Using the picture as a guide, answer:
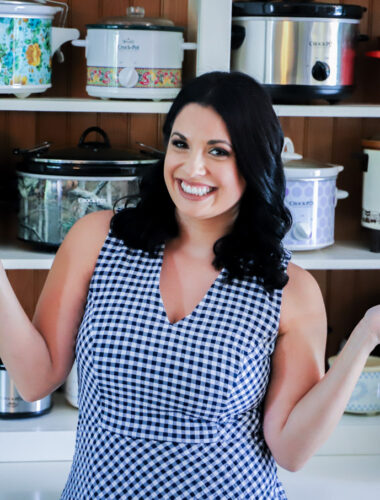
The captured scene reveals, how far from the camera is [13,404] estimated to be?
6.07 feet

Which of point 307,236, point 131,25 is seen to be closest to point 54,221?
point 131,25

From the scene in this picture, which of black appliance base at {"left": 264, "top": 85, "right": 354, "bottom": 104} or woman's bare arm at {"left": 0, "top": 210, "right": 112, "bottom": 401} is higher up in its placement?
black appliance base at {"left": 264, "top": 85, "right": 354, "bottom": 104}

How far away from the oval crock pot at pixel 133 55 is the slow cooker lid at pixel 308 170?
28 cm

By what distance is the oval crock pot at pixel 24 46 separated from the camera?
1618 millimetres

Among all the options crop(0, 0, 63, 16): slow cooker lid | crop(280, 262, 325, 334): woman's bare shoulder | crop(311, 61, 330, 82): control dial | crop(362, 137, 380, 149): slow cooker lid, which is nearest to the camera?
crop(280, 262, 325, 334): woman's bare shoulder

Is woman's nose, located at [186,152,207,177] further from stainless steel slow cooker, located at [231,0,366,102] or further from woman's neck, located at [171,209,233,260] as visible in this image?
stainless steel slow cooker, located at [231,0,366,102]

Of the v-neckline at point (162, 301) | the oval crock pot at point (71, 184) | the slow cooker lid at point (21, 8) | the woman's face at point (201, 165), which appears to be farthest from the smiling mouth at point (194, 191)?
the slow cooker lid at point (21, 8)

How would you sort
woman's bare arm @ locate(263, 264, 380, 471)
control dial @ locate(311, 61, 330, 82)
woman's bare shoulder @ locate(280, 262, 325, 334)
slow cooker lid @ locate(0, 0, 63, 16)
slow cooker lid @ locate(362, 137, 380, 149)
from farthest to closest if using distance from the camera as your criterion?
slow cooker lid @ locate(362, 137, 380, 149) → control dial @ locate(311, 61, 330, 82) → slow cooker lid @ locate(0, 0, 63, 16) → woman's bare shoulder @ locate(280, 262, 325, 334) → woman's bare arm @ locate(263, 264, 380, 471)

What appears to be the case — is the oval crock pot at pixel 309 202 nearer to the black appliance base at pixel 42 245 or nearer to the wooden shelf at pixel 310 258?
the wooden shelf at pixel 310 258

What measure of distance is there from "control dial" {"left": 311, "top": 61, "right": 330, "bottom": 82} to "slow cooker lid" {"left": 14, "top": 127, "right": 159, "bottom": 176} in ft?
1.20

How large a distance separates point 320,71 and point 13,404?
0.93 metres

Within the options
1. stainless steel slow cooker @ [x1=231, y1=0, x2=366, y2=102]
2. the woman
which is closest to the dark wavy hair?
the woman

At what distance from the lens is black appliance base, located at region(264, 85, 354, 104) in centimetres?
172

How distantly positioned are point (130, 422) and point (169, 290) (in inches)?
7.7
